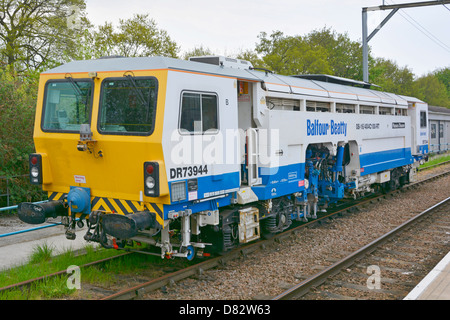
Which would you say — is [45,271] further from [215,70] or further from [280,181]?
[280,181]

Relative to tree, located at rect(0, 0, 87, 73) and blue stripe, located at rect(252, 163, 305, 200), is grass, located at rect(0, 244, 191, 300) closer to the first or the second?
blue stripe, located at rect(252, 163, 305, 200)

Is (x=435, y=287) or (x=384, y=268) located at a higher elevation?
(x=435, y=287)

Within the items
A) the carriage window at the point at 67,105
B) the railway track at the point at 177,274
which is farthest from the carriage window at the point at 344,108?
the carriage window at the point at 67,105

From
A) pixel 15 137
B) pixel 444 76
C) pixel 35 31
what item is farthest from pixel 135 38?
pixel 444 76

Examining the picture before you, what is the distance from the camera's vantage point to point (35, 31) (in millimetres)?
24953

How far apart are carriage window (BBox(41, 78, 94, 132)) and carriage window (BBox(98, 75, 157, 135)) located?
12.7 inches

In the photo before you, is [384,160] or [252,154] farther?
[384,160]

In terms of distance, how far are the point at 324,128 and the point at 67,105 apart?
5.76m

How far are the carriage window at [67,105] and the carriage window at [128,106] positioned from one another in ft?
1.06

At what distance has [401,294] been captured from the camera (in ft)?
21.0
